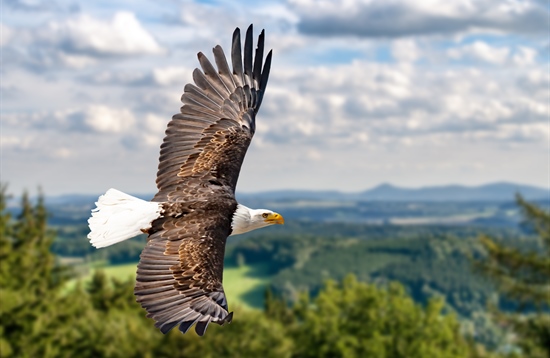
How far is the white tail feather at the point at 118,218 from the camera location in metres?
8.55

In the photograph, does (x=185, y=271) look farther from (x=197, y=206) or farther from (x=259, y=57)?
(x=259, y=57)

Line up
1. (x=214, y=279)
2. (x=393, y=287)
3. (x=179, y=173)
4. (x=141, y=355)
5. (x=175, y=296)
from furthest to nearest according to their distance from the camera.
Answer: (x=393, y=287) < (x=141, y=355) < (x=179, y=173) < (x=214, y=279) < (x=175, y=296)

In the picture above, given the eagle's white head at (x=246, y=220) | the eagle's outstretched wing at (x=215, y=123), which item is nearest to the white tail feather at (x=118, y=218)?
the eagle's outstretched wing at (x=215, y=123)

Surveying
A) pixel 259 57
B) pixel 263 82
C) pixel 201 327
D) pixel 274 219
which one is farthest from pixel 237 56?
pixel 201 327

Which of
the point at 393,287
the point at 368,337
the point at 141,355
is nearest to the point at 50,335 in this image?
the point at 141,355

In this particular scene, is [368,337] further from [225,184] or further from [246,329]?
[225,184]

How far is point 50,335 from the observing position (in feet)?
208

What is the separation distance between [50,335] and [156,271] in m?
→ 59.1

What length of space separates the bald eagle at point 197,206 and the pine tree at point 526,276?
53.9 m

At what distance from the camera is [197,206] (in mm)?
9414

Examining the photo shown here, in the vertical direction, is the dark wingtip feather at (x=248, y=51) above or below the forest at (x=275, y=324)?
above

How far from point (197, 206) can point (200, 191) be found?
0.79 meters

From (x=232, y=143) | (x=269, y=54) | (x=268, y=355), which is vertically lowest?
(x=268, y=355)

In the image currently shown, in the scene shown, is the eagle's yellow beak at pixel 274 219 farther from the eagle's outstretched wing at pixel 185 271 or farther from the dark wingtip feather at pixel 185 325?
the dark wingtip feather at pixel 185 325
